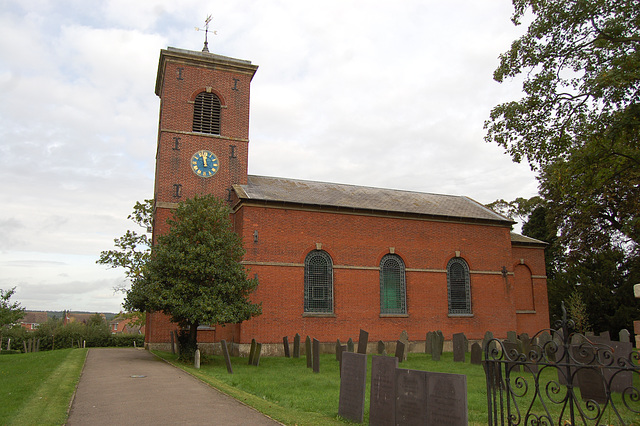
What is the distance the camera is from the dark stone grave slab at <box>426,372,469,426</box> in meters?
6.41

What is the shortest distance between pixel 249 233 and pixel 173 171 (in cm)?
531

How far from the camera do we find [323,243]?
75.7 ft

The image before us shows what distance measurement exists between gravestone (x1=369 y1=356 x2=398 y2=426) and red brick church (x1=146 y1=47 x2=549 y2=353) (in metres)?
13.4

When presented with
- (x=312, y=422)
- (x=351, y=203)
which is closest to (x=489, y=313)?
(x=351, y=203)

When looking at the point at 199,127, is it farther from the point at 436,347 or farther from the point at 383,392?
the point at 383,392

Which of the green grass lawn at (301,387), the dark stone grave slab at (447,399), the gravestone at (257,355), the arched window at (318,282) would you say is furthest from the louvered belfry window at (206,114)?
the dark stone grave slab at (447,399)

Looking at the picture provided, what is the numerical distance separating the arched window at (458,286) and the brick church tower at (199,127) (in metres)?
11.9

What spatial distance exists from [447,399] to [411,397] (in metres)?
0.76

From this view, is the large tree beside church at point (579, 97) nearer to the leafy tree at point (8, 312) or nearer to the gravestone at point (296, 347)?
the gravestone at point (296, 347)

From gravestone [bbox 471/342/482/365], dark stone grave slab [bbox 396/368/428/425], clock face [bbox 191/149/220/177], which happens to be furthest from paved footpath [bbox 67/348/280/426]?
clock face [bbox 191/149/220/177]

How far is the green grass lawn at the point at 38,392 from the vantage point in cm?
862

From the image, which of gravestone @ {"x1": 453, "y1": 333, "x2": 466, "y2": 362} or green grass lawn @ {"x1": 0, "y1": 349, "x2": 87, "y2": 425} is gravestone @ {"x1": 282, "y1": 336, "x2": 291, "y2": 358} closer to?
gravestone @ {"x1": 453, "y1": 333, "x2": 466, "y2": 362}

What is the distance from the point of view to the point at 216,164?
2439cm

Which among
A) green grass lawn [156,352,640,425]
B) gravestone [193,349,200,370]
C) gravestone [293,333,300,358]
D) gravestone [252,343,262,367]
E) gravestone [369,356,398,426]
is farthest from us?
gravestone [293,333,300,358]
